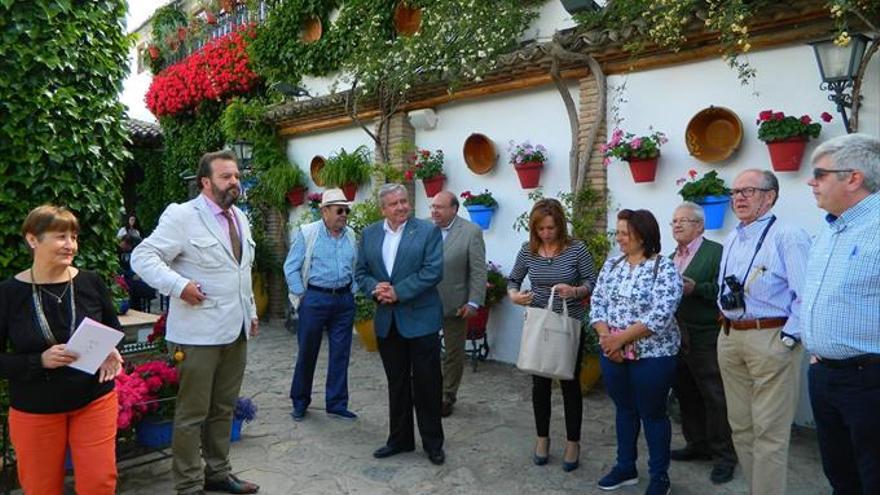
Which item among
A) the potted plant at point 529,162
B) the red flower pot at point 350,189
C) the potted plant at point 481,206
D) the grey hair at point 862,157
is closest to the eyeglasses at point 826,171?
the grey hair at point 862,157

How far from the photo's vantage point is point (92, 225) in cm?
498

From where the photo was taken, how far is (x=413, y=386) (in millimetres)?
4715

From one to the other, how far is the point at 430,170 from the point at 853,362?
20.4ft

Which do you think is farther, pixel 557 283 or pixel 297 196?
pixel 297 196

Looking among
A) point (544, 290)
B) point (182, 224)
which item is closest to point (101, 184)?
point (182, 224)

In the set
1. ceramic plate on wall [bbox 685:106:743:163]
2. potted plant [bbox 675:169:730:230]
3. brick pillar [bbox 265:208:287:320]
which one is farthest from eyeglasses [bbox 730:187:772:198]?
brick pillar [bbox 265:208:287:320]

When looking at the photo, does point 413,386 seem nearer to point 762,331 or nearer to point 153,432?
point 153,432

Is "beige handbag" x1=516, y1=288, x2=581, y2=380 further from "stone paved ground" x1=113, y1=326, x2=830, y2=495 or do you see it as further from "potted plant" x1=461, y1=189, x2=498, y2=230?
"potted plant" x1=461, y1=189, x2=498, y2=230

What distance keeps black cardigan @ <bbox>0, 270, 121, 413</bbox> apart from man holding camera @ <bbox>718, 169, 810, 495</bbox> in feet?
11.1

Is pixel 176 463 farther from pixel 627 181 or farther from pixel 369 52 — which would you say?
pixel 369 52

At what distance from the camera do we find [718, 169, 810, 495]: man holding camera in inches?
138

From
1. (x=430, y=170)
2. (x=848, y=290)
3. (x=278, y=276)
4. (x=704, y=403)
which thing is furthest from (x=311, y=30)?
(x=848, y=290)

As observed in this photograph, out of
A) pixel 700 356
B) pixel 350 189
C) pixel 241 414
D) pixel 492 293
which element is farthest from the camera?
pixel 350 189

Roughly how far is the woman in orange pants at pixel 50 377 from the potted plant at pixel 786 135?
195 inches
